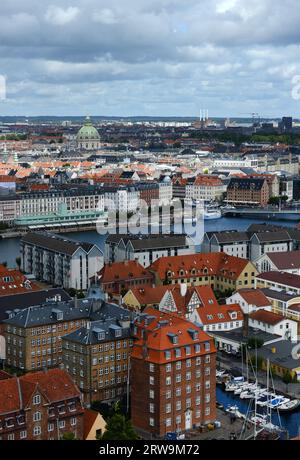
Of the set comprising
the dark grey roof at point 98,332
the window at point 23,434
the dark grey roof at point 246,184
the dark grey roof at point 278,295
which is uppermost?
the dark grey roof at point 246,184

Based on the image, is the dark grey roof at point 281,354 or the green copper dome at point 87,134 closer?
the dark grey roof at point 281,354

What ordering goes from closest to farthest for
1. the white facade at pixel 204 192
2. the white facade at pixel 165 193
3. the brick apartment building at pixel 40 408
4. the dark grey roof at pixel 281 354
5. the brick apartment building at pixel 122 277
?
the brick apartment building at pixel 40 408 → the dark grey roof at pixel 281 354 → the brick apartment building at pixel 122 277 → the white facade at pixel 165 193 → the white facade at pixel 204 192

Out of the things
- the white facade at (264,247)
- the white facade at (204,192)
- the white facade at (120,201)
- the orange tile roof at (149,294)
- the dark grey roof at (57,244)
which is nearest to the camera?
the orange tile roof at (149,294)

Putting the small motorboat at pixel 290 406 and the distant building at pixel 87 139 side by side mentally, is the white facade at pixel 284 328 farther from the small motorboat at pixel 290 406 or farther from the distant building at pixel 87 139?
the distant building at pixel 87 139

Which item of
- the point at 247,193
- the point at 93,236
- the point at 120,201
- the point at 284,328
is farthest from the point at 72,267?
the point at 247,193

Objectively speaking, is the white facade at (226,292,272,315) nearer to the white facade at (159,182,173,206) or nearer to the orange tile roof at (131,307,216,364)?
the orange tile roof at (131,307,216,364)

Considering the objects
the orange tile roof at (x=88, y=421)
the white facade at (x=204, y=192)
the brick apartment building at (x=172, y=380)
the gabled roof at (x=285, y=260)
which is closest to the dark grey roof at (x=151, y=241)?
the gabled roof at (x=285, y=260)

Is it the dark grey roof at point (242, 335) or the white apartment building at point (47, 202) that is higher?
the white apartment building at point (47, 202)

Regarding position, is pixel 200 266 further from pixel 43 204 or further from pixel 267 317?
pixel 43 204
